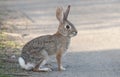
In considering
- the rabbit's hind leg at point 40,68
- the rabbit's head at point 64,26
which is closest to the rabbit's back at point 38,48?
the rabbit's hind leg at point 40,68

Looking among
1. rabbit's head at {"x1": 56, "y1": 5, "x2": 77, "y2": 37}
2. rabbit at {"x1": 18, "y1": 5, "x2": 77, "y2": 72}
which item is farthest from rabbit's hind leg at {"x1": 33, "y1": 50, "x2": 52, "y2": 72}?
rabbit's head at {"x1": 56, "y1": 5, "x2": 77, "y2": 37}

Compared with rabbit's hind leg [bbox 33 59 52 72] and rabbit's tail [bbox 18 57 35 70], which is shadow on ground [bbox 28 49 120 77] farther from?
rabbit's tail [bbox 18 57 35 70]

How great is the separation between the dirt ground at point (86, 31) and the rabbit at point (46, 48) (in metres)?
0.18

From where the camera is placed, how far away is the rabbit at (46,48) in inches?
352

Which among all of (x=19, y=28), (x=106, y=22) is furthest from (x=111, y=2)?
(x=19, y=28)

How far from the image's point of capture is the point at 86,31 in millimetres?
13039

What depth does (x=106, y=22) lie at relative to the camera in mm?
14281

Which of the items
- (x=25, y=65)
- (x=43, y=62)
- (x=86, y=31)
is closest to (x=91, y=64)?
(x=43, y=62)

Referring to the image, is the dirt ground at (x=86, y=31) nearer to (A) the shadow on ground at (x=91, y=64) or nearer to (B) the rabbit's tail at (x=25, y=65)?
(A) the shadow on ground at (x=91, y=64)

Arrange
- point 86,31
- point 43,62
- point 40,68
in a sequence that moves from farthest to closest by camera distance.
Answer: point 86,31
point 40,68
point 43,62

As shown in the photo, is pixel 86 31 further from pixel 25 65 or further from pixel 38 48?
pixel 25 65

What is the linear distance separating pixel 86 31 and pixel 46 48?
4119mm

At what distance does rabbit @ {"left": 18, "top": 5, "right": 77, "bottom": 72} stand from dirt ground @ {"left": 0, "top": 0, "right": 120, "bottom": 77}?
6.9 inches

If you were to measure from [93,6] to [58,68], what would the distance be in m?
9.02
